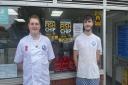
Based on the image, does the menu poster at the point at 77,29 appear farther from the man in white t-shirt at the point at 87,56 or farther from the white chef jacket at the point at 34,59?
the white chef jacket at the point at 34,59

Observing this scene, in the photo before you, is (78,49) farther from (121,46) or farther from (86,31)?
(121,46)

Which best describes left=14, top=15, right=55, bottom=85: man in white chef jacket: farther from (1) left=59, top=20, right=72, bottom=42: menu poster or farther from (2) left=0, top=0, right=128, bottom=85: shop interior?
(1) left=59, top=20, right=72, bottom=42: menu poster

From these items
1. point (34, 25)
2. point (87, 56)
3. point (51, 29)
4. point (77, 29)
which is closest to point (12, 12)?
point (34, 25)

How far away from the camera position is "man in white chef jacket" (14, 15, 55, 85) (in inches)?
179

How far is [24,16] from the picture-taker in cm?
506

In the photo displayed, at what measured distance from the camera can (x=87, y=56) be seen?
497 centimetres

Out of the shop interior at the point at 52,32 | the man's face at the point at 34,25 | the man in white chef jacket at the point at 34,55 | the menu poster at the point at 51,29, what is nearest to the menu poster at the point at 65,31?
the shop interior at the point at 52,32

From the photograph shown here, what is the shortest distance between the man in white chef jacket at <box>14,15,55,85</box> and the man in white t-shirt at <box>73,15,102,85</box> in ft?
2.16

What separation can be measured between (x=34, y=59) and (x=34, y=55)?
0.22 ft

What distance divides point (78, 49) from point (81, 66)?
0.31 metres

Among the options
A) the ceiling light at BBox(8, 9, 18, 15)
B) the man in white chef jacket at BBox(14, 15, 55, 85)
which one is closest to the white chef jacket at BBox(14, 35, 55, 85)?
the man in white chef jacket at BBox(14, 15, 55, 85)

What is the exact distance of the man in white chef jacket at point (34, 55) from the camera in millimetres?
4547

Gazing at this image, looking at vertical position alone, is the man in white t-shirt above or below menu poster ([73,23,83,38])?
below

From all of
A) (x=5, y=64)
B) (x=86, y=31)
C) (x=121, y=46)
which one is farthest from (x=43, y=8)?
(x=121, y=46)
